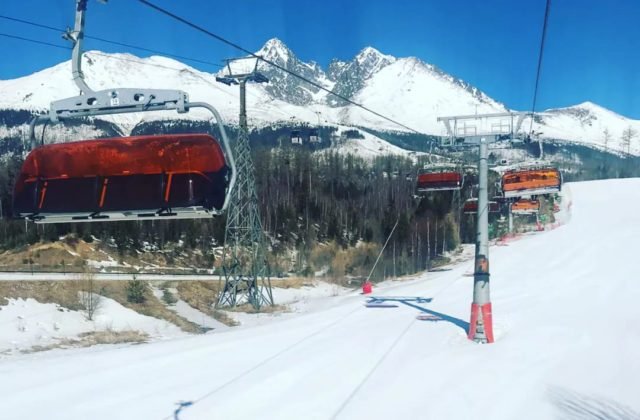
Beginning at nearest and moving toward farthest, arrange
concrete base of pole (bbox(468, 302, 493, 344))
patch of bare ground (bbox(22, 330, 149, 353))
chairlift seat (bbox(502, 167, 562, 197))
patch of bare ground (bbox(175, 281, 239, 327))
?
1. concrete base of pole (bbox(468, 302, 493, 344))
2. patch of bare ground (bbox(22, 330, 149, 353))
3. chairlift seat (bbox(502, 167, 562, 197))
4. patch of bare ground (bbox(175, 281, 239, 327))

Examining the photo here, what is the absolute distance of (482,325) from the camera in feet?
53.5

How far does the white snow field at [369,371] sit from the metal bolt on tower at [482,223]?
57 cm

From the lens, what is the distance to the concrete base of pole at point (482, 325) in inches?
639

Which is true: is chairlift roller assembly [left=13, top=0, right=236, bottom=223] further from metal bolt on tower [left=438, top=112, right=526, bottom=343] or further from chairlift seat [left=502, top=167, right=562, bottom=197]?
chairlift seat [left=502, top=167, right=562, bottom=197]

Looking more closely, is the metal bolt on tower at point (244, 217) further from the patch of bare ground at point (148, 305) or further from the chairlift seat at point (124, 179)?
the chairlift seat at point (124, 179)

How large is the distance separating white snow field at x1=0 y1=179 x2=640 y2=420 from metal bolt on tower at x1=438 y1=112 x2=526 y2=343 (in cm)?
57

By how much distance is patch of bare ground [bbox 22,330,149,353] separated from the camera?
20406mm

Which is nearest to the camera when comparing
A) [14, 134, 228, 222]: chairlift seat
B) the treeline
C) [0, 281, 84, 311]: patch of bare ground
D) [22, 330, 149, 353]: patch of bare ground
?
[14, 134, 228, 222]: chairlift seat

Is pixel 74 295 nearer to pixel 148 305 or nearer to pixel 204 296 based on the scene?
pixel 148 305

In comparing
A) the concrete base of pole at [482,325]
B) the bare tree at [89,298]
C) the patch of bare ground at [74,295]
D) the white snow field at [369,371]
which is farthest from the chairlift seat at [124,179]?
the bare tree at [89,298]

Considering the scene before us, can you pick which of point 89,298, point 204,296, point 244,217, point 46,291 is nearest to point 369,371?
point 244,217

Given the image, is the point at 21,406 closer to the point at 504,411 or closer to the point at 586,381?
the point at 504,411

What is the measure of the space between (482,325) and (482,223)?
120 inches

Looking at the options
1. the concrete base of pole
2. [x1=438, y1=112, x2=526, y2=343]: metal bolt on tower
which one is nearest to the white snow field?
the concrete base of pole
